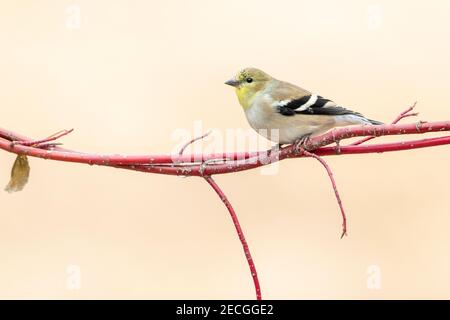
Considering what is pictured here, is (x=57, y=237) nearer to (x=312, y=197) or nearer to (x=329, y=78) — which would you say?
(x=312, y=197)

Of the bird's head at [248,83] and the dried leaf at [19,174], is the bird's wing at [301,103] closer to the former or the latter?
the bird's head at [248,83]

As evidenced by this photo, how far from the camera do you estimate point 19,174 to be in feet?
5.16

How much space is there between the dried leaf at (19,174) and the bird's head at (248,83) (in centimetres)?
105

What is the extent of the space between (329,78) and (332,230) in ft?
2.87

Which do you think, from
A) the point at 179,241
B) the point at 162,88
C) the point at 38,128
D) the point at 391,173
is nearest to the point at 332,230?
the point at 391,173

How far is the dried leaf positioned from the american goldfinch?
815mm

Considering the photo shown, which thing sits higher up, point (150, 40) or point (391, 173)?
point (150, 40)

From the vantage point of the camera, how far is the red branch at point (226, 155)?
1.30 meters

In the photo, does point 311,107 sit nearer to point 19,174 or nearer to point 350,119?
point 350,119

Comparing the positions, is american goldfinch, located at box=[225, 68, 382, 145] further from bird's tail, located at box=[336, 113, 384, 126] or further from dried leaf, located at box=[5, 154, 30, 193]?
dried leaf, located at box=[5, 154, 30, 193]

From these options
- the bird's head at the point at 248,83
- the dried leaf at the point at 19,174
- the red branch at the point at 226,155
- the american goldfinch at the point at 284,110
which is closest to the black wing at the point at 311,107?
the american goldfinch at the point at 284,110

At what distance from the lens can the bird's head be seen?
8.18 ft

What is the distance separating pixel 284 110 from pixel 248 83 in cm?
21

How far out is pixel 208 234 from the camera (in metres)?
3.71
